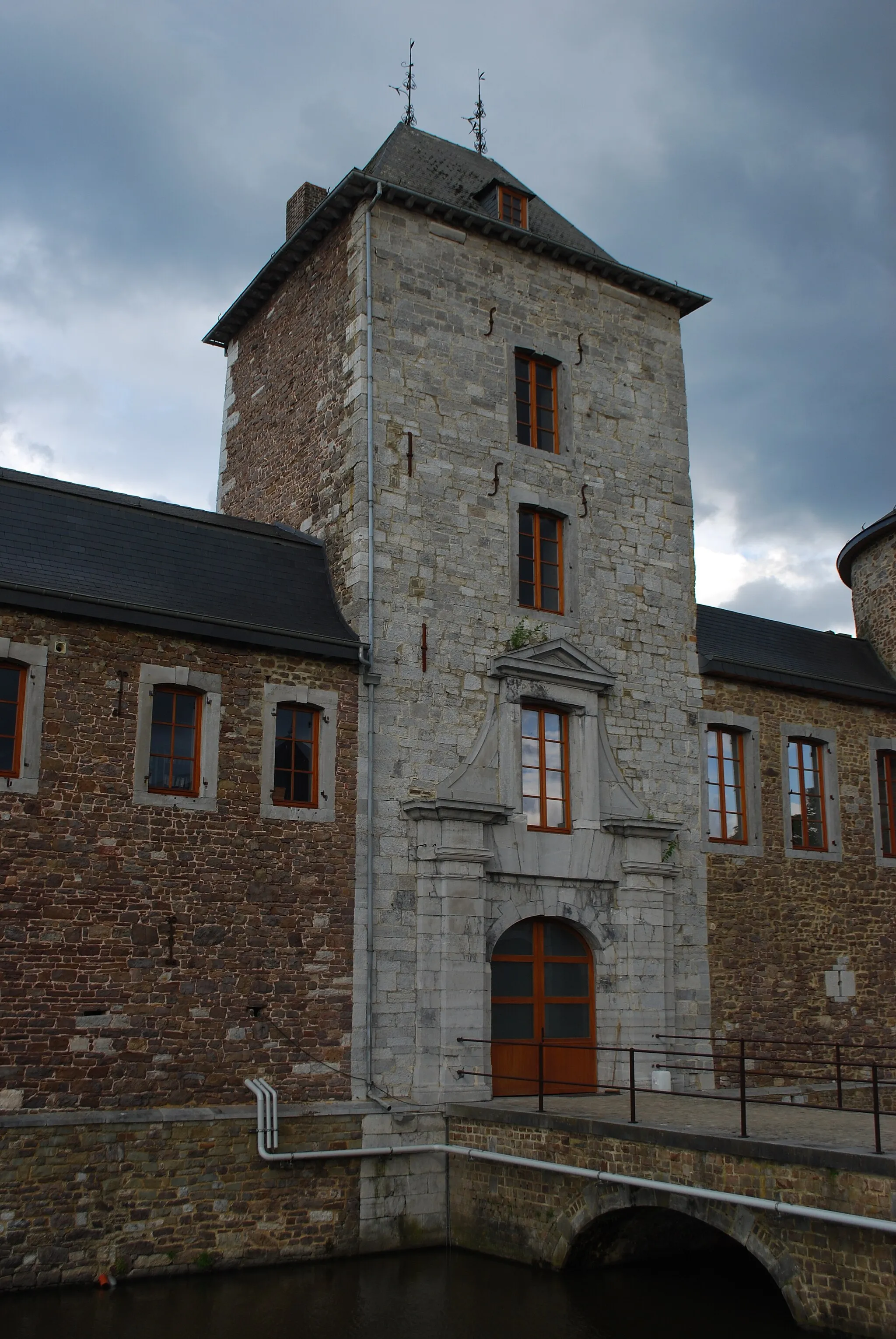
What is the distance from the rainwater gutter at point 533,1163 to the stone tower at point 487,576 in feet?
2.05

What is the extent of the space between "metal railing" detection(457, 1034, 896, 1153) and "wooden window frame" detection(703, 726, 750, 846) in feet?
7.61

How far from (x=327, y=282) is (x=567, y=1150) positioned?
10111mm

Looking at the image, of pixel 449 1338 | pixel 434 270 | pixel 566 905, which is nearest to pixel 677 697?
Result: pixel 566 905

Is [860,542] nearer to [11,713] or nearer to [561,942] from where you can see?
[561,942]

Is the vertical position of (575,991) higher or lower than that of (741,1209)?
higher

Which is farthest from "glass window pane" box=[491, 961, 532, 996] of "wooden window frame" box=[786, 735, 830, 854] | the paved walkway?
"wooden window frame" box=[786, 735, 830, 854]

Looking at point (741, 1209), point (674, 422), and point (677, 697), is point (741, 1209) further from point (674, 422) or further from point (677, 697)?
point (674, 422)

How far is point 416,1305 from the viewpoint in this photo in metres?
9.69

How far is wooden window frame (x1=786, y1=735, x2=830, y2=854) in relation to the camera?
15508 millimetres

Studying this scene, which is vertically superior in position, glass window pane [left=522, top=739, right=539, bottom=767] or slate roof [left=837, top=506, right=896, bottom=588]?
slate roof [left=837, top=506, right=896, bottom=588]

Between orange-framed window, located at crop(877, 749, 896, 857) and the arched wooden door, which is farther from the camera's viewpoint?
orange-framed window, located at crop(877, 749, 896, 857)

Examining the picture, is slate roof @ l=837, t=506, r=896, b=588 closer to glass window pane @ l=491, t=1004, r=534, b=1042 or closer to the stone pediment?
the stone pediment

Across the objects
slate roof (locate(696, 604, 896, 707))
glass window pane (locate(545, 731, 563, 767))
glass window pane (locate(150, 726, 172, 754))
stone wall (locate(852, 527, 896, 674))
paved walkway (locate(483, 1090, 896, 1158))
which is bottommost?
paved walkway (locate(483, 1090, 896, 1158))

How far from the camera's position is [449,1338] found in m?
8.85
